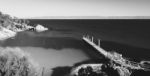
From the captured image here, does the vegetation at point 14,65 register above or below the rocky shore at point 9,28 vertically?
below

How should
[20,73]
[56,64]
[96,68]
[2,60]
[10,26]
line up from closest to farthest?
1. [20,73]
2. [2,60]
3. [96,68]
4. [56,64]
5. [10,26]

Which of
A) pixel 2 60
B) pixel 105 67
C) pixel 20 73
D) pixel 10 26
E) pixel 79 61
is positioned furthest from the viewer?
pixel 10 26

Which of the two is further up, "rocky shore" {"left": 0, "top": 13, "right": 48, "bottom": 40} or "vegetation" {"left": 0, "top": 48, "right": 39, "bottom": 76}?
"rocky shore" {"left": 0, "top": 13, "right": 48, "bottom": 40}

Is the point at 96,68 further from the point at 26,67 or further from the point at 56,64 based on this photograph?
the point at 26,67

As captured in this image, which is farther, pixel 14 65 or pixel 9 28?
pixel 9 28

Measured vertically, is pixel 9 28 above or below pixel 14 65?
above

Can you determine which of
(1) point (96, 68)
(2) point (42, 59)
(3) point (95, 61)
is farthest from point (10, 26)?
(1) point (96, 68)

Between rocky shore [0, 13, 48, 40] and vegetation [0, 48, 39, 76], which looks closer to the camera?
vegetation [0, 48, 39, 76]

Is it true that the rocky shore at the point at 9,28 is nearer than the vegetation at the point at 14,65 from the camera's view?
No
